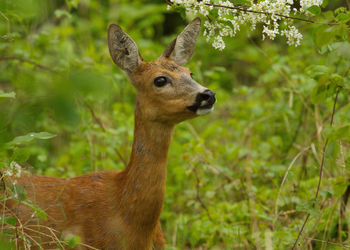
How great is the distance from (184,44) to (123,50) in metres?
0.53

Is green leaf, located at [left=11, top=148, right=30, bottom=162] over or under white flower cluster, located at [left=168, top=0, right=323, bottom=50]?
under

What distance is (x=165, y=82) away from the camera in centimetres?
367

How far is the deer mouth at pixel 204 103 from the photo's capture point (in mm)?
3369

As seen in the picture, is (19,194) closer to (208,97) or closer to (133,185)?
(133,185)

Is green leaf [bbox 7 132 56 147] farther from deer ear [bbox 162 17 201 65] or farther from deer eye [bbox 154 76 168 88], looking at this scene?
deer ear [bbox 162 17 201 65]

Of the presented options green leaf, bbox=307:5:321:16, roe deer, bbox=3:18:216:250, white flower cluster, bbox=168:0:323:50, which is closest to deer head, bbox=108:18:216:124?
roe deer, bbox=3:18:216:250

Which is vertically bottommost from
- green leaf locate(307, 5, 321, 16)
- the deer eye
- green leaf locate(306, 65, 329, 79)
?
Answer: the deer eye

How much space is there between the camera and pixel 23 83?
155 centimetres

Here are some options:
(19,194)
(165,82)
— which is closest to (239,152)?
(165,82)

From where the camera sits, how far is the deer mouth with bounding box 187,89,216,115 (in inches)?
133

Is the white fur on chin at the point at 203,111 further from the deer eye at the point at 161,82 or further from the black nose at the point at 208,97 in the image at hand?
the deer eye at the point at 161,82

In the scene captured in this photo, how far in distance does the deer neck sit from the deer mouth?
278 millimetres

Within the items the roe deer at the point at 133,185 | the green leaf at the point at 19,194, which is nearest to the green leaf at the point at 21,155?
the green leaf at the point at 19,194

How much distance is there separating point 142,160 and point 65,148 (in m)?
2.44
